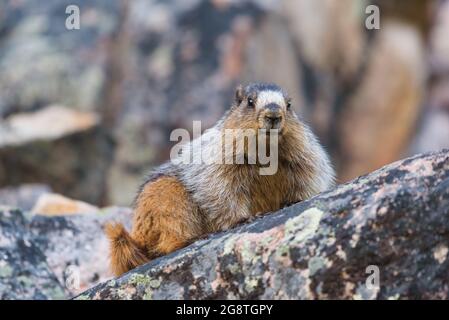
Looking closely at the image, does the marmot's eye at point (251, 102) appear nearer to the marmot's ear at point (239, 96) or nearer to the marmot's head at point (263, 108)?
the marmot's head at point (263, 108)

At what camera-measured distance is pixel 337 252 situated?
566cm

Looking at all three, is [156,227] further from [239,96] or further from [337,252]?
[337,252]

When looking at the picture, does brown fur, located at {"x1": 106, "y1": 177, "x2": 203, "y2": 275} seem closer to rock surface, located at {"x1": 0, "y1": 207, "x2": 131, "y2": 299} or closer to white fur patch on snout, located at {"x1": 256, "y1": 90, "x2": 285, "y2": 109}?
rock surface, located at {"x1": 0, "y1": 207, "x2": 131, "y2": 299}

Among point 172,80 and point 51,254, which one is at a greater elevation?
point 172,80

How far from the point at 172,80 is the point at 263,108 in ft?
41.5

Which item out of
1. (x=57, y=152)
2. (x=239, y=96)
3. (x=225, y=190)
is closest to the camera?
(x=225, y=190)

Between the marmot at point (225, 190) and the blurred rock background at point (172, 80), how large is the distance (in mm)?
6581

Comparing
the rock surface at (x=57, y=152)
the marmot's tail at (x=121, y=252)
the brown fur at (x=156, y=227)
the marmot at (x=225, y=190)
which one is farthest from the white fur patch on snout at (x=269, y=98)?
the rock surface at (x=57, y=152)

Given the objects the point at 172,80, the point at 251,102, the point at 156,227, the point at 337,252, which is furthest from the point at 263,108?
the point at 172,80

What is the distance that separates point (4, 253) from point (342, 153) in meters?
17.2

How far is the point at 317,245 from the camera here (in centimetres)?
577

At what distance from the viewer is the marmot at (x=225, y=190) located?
310 inches

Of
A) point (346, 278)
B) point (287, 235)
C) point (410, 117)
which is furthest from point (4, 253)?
point (410, 117)
